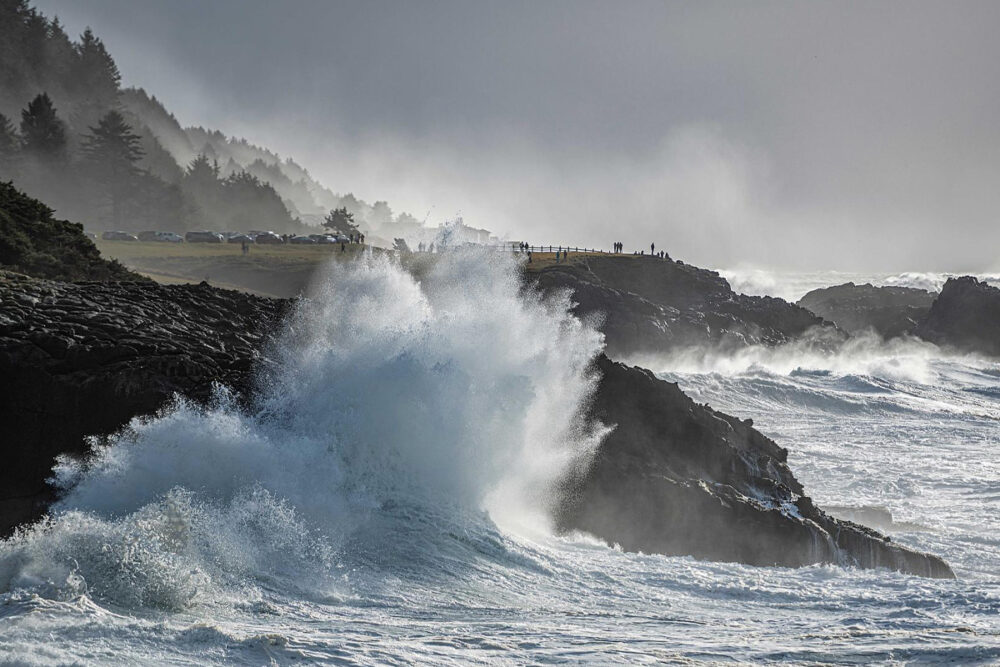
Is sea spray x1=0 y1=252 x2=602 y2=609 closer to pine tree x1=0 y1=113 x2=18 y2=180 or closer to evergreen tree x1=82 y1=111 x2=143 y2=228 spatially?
pine tree x1=0 y1=113 x2=18 y2=180

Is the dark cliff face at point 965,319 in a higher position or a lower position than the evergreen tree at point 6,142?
lower

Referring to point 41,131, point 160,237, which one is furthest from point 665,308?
point 41,131

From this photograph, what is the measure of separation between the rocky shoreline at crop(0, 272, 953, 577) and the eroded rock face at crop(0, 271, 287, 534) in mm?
20

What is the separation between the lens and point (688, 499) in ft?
51.0

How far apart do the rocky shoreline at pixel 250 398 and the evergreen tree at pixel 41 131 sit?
183ft

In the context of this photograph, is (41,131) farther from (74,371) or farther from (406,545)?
(406,545)

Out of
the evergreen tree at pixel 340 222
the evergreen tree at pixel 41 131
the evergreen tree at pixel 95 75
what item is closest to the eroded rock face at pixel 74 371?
the evergreen tree at pixel 41 131

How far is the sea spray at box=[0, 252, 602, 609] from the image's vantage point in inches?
364

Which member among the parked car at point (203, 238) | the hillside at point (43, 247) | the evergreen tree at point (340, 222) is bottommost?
the hillside at point (43, 247)

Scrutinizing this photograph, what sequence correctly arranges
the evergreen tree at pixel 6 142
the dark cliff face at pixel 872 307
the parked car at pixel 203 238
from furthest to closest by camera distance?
the dark cliff face at pixel 872 307 < the evergreen tree at pixel 6 142 < the parked car at pixel 203 238

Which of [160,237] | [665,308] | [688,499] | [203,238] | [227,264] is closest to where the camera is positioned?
[688,499]

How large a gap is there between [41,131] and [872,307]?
6684 cm

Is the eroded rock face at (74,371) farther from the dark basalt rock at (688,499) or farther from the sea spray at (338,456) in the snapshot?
the dark basalt rock at (688,499)

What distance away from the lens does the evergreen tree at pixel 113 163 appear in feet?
228
